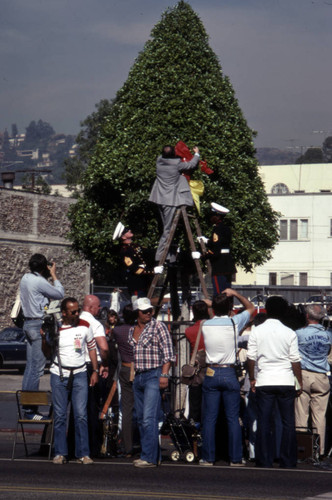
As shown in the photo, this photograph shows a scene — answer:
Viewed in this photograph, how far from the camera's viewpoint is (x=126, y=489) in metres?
10.3

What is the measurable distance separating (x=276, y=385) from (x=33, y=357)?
12.7 feet

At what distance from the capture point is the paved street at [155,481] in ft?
32.6

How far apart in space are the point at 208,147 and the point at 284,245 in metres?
35.7

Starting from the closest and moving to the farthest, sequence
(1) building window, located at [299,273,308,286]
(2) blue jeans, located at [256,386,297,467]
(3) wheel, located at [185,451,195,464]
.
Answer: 1. (2) blue jeans, located at [256,386,297,467]
2. (3) wheel, located at [185,451,195,464]
3. (1) building window, located at [299,273,308,286]

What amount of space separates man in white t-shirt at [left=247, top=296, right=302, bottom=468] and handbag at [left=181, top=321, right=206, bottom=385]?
123 centimetres

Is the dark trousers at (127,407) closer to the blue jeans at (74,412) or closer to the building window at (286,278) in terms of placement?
the blue jeans at (74,412)

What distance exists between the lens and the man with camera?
570 inches

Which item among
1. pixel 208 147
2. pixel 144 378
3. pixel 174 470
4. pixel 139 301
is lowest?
pixel 174 470

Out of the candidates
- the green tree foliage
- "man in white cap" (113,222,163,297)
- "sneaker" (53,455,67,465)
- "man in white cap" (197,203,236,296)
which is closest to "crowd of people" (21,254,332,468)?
"sneaker" (53,455,67,465)

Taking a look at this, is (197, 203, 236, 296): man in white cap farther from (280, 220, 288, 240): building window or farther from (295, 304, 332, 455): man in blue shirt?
(280, 220, 288, 240): building window

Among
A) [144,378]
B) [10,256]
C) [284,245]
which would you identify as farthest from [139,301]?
[284,245]

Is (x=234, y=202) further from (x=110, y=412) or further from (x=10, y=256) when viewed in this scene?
(x=110, y=412)

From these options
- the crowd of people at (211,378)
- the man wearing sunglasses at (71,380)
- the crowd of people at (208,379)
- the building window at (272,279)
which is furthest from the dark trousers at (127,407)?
the building window at (272,279)

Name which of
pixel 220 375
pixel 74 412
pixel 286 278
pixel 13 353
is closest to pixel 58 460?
pixel 74 412
